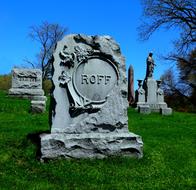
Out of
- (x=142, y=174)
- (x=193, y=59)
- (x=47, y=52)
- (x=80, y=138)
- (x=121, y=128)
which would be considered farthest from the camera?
(x=47, y=52)

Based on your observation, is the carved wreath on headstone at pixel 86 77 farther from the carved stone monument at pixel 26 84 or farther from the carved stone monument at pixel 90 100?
the carved stone monument at pixel 26 84

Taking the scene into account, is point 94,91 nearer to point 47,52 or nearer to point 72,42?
point 72,42

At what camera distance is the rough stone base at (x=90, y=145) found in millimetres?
7512

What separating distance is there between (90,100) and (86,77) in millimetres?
469

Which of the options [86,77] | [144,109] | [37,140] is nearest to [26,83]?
[144,109]

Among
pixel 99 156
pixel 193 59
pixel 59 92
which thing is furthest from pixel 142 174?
pixel 193 59

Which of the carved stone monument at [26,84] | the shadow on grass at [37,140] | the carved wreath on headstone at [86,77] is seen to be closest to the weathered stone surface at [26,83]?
the carved stone monument at [26,84]

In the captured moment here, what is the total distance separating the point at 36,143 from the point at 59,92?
1159 mm

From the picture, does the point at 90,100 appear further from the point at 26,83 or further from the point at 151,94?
the point at 151,94

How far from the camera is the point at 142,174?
702 centimetres

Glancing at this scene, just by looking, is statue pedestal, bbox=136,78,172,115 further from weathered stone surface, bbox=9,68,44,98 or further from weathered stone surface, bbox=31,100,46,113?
weathered stone surface, bbox=31,100,46,113

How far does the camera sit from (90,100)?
8.03 meters

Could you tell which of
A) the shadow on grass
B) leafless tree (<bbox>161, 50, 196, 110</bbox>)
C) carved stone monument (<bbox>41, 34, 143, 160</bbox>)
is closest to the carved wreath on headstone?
carved stone monument (<bbox>41, 34, 143, 160</bbox>)

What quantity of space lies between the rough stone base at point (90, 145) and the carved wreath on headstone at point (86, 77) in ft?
1.85
